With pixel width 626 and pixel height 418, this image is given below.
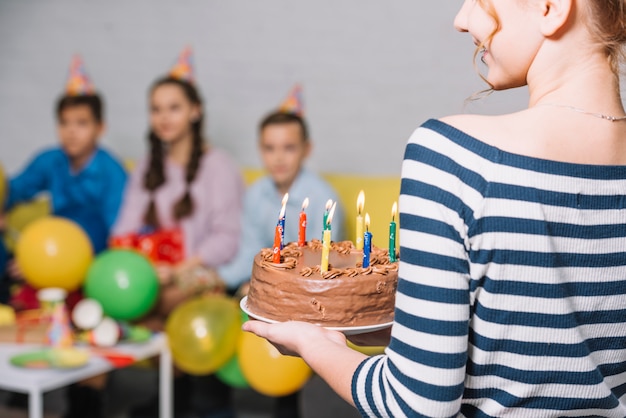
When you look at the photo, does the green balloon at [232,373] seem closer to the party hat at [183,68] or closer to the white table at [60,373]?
the white table at [60,373]

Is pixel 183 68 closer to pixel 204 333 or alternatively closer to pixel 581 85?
pixel 204 333

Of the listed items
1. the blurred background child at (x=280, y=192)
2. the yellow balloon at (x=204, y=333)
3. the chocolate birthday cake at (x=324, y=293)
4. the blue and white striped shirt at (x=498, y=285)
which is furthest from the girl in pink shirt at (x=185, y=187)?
the blue and white striped shirt at (x=498, y=285)

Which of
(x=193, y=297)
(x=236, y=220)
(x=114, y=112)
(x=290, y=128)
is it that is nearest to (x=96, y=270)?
(x=193, y=297)

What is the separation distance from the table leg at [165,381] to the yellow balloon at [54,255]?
0.48 metres

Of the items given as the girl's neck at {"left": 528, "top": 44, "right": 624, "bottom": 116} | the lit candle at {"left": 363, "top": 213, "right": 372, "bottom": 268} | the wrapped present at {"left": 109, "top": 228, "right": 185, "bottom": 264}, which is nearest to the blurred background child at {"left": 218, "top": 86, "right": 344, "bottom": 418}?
the wrapped present at {"left": 109, "top": 228, "right": 185, "bottom": 264}

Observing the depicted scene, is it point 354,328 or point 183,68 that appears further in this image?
point 183,68

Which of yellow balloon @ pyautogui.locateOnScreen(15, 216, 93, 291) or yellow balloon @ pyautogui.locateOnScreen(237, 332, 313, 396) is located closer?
yellow balloon @ pyautogui.locateOnScreen(237, 332, 313, 396)

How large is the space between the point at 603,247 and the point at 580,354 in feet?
0.30

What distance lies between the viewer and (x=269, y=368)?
260 centimetres

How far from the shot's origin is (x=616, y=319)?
0.71 meters

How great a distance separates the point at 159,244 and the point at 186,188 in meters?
0.25

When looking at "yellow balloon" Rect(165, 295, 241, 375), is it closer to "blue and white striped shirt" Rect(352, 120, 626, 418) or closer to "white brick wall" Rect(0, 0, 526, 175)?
"white brick wall" Rect(0, 0, 526, 175)

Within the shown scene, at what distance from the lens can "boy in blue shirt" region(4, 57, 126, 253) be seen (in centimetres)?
349

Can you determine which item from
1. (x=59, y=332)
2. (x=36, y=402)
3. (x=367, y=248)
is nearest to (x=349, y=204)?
(x=59, y=332)
